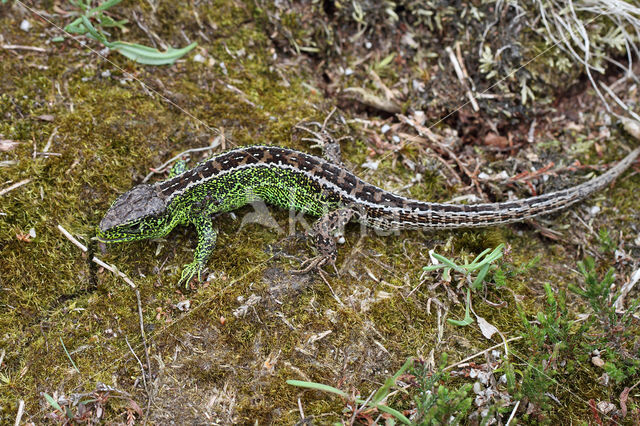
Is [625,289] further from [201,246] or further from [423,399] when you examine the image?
[201,246]

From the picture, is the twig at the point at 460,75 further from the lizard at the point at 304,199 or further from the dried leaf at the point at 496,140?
the lizard at the point at 304,199

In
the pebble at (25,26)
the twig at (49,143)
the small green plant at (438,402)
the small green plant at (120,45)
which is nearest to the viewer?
the small green plant at (438,402)

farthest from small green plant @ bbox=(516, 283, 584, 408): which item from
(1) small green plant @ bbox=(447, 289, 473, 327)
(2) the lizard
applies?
(2) the lizard

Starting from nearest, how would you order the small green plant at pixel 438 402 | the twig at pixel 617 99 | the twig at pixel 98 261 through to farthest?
the small green plant at pixel 438 402 < the twig at pixel 98 261 < the twig at pixel 617 99

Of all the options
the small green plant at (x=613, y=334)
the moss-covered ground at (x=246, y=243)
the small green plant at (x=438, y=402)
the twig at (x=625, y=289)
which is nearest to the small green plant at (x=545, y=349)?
the moss-covered ground at (x=246, y=243)

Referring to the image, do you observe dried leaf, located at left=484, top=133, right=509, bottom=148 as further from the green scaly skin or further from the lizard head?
the lizard head

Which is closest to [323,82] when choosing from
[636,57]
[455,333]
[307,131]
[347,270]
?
[307,131]

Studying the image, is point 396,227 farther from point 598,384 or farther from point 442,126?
point 598,384
